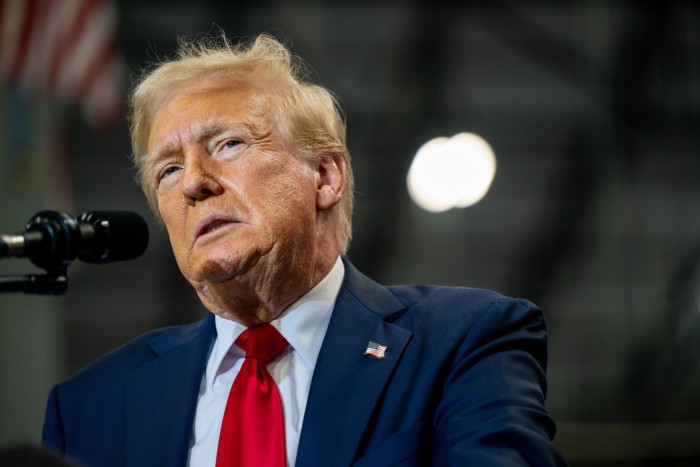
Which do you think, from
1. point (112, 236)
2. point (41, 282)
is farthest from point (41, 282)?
point (112, 236)

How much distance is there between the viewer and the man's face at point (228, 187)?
1960mm

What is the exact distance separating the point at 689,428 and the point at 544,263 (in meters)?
3.76

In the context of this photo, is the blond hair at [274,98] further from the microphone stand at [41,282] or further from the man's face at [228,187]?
the microphone stand at [41,282]

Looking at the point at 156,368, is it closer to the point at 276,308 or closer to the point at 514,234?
the point at 276,308

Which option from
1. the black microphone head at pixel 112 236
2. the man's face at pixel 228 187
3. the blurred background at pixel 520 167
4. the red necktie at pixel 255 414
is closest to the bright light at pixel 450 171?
the blurred background at pixel 520 167

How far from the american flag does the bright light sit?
9.29ft

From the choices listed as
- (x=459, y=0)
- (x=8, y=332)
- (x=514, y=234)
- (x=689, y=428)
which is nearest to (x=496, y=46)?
(x=459, y=0)

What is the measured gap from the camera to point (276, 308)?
206 centimetres

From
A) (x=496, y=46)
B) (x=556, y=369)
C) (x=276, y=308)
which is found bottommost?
(x=556, y=369)

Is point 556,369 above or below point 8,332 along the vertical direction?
below

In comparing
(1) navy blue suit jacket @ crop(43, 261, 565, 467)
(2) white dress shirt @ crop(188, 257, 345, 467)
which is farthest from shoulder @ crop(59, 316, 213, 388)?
(2) white dress shirt @ crop(188, 257, 345, 467)

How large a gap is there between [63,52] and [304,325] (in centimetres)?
255

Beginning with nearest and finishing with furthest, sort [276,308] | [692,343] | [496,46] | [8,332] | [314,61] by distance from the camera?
[276,308]
[8,332]
[692,343]
[314,61]
[496,46]

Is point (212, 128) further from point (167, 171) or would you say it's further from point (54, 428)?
point (54, 428)
